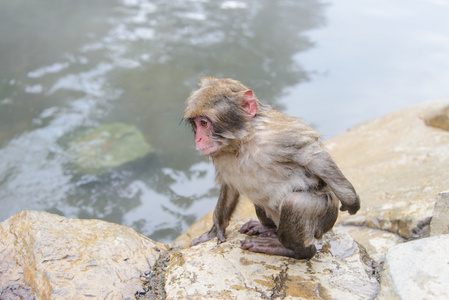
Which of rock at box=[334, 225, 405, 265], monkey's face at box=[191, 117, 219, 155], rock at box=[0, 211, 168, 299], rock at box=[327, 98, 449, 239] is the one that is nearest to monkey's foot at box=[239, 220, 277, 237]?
rock at box=[334, 225, 405, 265]

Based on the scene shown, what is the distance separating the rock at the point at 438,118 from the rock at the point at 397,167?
0.11 metres

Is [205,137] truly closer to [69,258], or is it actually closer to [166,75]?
[69,258]

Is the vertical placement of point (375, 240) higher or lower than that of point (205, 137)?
lower

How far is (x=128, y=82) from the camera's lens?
8.97m

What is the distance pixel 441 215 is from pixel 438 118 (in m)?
3.84

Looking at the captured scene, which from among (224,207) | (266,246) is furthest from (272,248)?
(224,207)

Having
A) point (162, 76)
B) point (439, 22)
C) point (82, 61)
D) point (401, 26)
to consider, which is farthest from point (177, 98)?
point (439, 22)

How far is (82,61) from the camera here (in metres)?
9.49

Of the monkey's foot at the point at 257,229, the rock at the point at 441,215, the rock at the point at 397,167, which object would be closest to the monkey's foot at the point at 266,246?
the monkey's foot at the point at 257,229

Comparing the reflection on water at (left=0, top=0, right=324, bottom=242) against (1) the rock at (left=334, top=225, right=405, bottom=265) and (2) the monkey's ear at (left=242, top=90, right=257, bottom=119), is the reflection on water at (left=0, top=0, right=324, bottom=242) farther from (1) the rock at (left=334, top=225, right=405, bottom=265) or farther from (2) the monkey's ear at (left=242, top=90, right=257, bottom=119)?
(2) the monkey's ear at (left=242, top=90, right=257, bottom=119)

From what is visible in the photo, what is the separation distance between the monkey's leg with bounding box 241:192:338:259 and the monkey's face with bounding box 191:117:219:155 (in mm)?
702

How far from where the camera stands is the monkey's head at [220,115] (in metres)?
3.54

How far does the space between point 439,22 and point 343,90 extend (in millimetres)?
4708

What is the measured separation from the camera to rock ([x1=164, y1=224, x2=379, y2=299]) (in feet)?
11.0
